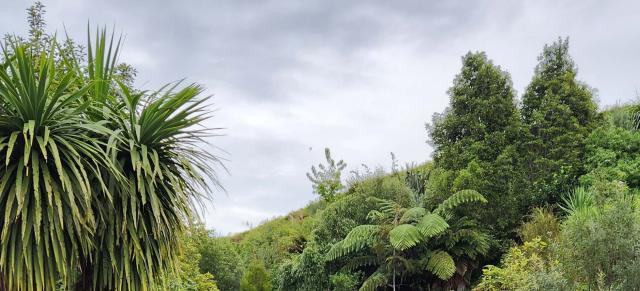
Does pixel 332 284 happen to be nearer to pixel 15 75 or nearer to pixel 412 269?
pixel 412 269

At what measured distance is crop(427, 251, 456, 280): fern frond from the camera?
11312mm

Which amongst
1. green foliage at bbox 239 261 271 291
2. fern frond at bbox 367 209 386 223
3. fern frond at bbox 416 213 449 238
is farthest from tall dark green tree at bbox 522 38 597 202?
green foliage at bbox 239 261 271 291

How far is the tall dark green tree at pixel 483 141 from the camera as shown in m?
12.3

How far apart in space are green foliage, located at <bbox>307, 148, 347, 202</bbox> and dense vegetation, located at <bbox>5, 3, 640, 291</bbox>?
0.09 m

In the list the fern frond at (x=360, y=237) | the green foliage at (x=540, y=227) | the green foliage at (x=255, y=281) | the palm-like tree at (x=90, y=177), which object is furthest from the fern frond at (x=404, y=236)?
the palm-like tree at (x=90, y=177)

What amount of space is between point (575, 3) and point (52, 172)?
32.9ft

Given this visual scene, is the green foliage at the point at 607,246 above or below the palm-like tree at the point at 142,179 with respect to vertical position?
below

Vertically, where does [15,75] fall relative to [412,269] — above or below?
above

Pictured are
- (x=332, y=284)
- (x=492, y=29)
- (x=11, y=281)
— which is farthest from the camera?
(x=332, y=284)

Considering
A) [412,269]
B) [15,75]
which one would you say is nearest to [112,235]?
[15,75]

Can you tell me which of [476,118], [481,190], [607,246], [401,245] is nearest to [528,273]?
[607,246]

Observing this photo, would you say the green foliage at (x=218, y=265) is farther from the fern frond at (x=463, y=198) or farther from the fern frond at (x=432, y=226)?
the fern frond at (x=463, y=198)

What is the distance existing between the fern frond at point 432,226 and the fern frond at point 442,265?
0.47 metres

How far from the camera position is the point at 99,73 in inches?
255
